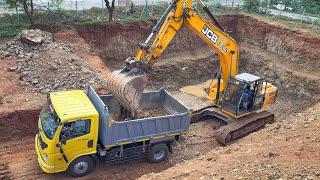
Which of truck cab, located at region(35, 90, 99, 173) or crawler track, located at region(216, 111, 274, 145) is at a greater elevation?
truck cab, located at region(35, 90, 99, 173)

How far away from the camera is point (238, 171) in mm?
10156

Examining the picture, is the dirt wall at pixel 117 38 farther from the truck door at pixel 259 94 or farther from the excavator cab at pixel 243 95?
the truck door at pixel 259 94

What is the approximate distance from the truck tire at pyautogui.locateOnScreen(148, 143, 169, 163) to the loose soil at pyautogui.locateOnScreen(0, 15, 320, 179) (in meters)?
0.21

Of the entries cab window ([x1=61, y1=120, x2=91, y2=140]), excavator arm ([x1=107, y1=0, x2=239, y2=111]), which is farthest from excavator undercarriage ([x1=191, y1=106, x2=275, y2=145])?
cab window ([x1=61, y1=120, x2=91, y2=140])

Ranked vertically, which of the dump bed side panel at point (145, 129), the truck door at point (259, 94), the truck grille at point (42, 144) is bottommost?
the truck grille at point (42, 144)

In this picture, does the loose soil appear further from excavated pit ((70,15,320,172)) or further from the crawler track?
the crawler track

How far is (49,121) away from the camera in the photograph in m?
12.0

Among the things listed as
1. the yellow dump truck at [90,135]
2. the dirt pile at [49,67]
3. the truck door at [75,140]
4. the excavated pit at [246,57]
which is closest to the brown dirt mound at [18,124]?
the dirt pile at [49,67]

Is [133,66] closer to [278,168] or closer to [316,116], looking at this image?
[278,168]

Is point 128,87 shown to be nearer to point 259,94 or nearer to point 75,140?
point 75,140

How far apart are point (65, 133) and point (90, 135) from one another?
30.4 inches

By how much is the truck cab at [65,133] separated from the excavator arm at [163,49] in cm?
131

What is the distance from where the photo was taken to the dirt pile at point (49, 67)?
655 inches

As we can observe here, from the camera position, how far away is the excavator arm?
13000mm
